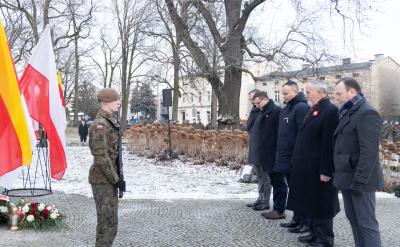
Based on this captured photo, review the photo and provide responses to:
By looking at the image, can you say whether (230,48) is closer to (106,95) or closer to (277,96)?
(106,95)

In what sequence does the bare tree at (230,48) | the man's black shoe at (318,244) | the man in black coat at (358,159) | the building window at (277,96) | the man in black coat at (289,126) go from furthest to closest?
the building window at (277,96) < the bare tree at (230,48) < the man in black coat at (289,126) < the man's black shoe at (318,244) < the man in black coat at (358,159)

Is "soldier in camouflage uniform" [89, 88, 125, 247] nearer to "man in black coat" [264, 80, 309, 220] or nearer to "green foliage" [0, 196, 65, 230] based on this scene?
"green foliage" [0, 196, 65, 230]

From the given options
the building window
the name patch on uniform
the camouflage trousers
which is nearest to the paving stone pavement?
the camouflage trousers

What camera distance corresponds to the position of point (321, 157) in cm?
502

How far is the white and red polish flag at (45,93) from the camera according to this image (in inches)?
289

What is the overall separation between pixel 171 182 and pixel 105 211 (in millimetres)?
6441

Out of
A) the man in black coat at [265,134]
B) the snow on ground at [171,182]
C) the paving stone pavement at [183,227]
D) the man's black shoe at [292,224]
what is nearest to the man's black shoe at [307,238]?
the paving stone pavement at [183,227]

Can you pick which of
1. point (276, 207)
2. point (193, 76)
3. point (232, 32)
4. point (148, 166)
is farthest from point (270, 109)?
point (193, 76)

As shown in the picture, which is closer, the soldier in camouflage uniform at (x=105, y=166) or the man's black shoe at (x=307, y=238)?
the soldier in camouflage uniform at (x=105, y=166)

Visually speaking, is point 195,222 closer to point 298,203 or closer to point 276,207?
point 276,207

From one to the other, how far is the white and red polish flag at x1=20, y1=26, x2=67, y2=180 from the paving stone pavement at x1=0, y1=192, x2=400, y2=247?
1343 millimetres

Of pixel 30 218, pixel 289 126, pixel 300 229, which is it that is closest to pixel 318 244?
pixel 300 229

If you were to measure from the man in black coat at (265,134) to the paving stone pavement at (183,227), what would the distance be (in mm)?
809

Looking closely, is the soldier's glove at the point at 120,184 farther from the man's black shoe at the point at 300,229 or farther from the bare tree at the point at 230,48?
the bare tree at the point at 230,48
